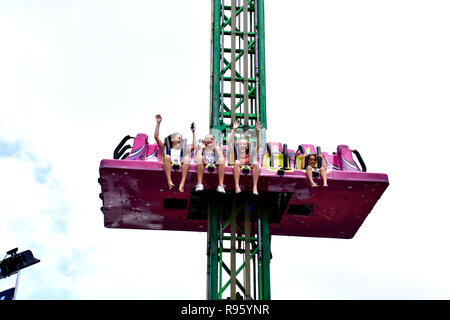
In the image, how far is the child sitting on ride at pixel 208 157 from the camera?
1683 centimetres

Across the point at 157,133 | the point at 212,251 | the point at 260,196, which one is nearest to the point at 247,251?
the point at 212,251

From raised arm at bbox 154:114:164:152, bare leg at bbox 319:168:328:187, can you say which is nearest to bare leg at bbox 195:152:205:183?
raised arm at bbox 154:114:164:152

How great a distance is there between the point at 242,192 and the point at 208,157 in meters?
1.77

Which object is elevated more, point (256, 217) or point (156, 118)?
point (156, 118)

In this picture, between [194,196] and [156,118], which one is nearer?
[156,118]

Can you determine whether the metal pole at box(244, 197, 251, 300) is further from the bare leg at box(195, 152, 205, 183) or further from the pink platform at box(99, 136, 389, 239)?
the bare leg at box(195, 152, 205, 183)

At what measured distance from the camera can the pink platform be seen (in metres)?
17.3

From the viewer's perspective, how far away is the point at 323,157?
1762 centimetres
